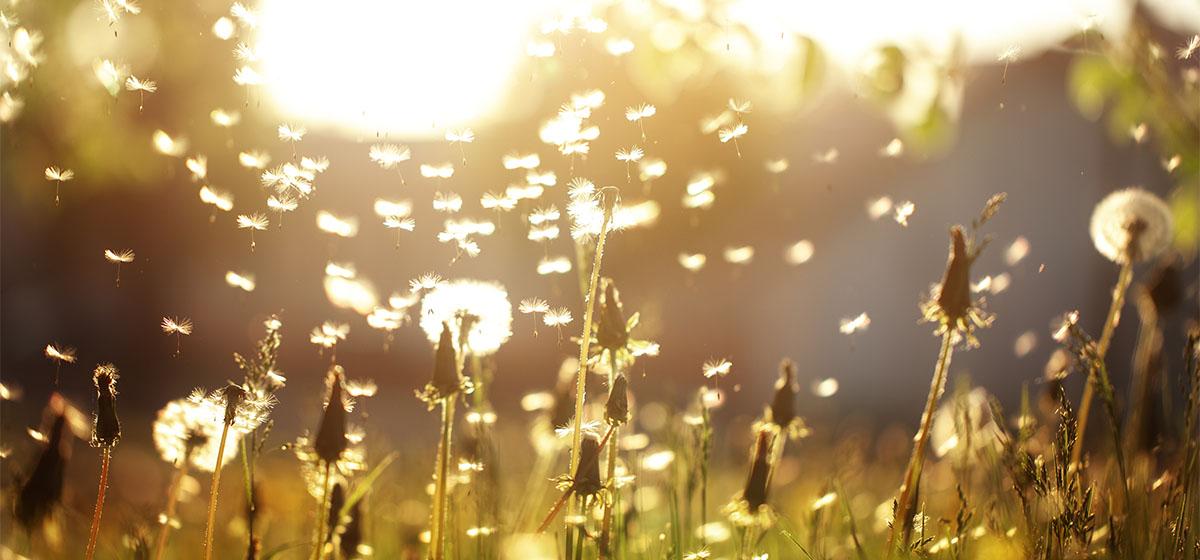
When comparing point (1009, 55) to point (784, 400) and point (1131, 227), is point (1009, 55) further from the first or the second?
point (1131, 227)

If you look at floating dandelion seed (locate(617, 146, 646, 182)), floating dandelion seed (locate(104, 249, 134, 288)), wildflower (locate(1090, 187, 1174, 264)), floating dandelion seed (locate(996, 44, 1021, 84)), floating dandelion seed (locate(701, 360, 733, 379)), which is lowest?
floating dandelion seed (locate(701, 360, 733, 379))

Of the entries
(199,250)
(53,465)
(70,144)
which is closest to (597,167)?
(53,465)

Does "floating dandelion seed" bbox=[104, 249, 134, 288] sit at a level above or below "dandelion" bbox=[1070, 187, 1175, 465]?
below

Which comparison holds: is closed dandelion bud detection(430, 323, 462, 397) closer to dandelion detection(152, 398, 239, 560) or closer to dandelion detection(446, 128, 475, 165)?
dandelion detection(446, 128, 475, 165)

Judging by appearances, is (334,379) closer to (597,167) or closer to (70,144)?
(597,167)

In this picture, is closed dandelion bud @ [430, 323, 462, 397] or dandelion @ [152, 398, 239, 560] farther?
dandelion @ [152, 398, 239, 560]

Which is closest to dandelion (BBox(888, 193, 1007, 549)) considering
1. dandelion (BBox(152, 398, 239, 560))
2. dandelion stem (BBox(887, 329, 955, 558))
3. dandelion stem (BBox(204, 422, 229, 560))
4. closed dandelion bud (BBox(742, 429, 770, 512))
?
dandelion stem (BBox(887, 329, 955, 558))

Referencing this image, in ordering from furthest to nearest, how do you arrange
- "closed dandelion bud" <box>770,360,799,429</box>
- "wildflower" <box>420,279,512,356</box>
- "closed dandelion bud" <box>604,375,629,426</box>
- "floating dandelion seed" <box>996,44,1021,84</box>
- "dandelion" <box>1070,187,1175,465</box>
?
"dandelion" <box>1070,187,1175,465</box> < "closed dandelion bud" <box>770,360,799,429</box> < "floating dandelion seed" <box>996,44,1021,84</box> < "wildflower" <box>420,279,512,356</box> < "closed dandelion bud" <box>604,375,629,426</box>
